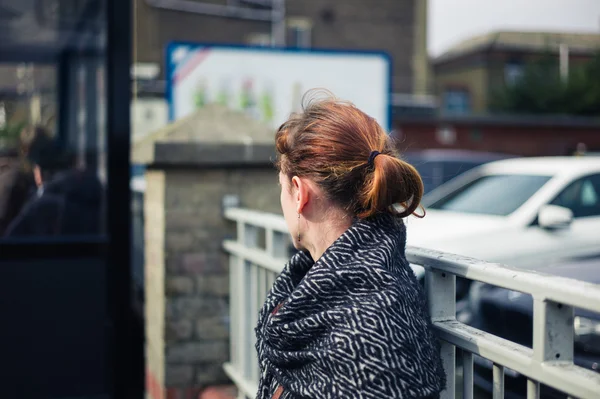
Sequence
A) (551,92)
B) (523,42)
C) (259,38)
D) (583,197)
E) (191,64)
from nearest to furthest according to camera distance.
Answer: (583,197) < (191,64) < (259,38) < (551,92) < (523,42)

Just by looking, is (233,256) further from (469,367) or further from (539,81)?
(539,81)

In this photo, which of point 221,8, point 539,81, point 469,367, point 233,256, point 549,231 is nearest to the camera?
point 469,367

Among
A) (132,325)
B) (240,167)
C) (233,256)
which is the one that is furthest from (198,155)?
(132,325)

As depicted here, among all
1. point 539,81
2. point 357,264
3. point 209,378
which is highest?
point 539,81

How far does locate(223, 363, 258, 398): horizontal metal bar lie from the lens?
10.4 ft

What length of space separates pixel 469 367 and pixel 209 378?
239cm

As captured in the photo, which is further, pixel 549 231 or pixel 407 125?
pixel 407 125

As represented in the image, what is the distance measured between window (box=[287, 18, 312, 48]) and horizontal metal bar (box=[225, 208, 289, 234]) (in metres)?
28.9

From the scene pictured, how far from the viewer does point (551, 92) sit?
38.6 m

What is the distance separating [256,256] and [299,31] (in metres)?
29.7

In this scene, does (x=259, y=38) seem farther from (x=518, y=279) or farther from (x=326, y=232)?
(x=518, y=279)

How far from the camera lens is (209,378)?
383 centimetres

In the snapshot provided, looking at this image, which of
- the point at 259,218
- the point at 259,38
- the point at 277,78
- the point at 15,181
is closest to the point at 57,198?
the point at 15,181

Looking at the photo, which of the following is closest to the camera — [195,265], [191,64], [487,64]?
[195,265]
